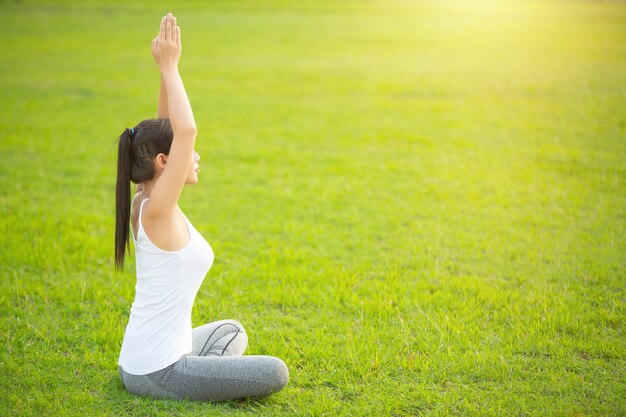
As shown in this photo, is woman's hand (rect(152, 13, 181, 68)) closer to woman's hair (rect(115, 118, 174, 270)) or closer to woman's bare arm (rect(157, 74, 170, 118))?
woman's hair (rect(115, 118, 174, 270))

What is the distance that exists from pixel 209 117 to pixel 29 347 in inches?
311

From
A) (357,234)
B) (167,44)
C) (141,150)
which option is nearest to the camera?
(167,44)

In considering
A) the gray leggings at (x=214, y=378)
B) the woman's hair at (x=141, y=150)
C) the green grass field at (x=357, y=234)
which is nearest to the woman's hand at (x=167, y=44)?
the woman's hair at (x=141, y=150)

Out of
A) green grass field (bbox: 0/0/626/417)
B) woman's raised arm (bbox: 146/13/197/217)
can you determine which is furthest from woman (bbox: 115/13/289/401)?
green grass field (bbox: 0/0/626/417)

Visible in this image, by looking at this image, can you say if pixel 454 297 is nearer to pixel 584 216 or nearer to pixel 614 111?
pixel 584 216

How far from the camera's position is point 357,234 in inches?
260

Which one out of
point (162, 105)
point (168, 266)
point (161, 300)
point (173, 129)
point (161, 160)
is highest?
point (162, 105)

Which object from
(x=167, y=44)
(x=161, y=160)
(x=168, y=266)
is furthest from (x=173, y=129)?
(x=168, y=266)

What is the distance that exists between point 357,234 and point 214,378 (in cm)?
329

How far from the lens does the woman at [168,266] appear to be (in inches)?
131

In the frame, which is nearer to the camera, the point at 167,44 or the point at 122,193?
the point at 167,44

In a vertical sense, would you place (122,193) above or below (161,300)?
above

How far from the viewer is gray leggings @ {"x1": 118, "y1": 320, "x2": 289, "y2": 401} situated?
3559 millimetres

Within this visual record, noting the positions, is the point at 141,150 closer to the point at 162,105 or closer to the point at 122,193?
the point at 122,193
